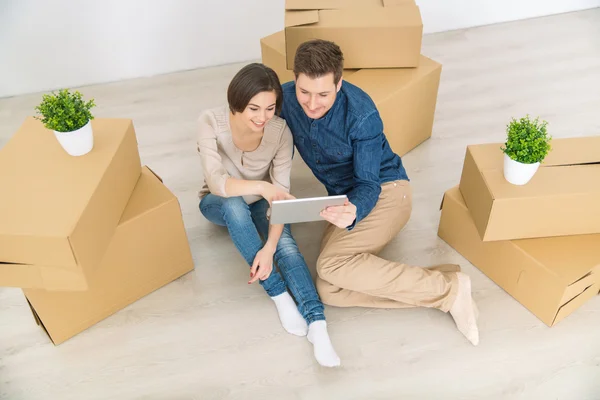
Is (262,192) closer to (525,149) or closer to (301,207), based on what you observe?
(301,207)

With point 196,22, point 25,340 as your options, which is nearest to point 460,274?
point 25,340

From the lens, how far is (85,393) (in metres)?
1.51

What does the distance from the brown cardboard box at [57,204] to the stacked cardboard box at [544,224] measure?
3.45 ft

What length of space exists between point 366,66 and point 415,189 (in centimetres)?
52

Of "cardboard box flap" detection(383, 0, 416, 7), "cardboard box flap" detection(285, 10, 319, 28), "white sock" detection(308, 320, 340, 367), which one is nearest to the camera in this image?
"white sock" detection(308, 320, 340, 367)

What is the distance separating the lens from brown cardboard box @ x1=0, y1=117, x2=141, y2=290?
1.31m

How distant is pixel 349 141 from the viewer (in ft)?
5.25

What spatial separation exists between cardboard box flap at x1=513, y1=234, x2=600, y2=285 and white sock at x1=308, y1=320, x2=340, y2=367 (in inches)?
24.6

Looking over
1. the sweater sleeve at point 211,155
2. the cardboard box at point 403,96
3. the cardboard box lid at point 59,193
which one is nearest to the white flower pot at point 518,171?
the cardboard box at point 403,96

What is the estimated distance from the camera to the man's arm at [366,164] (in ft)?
5.20

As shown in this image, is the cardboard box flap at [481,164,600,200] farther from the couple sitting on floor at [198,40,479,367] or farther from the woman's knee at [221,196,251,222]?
the woman's knee at [221,196,251,222]

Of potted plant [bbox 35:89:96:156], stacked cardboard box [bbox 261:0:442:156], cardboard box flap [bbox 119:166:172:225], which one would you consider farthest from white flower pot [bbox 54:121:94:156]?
stacked cardboard box [bbox 261:0:442:156]

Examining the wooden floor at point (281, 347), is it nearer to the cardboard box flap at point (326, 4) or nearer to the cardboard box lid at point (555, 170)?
the cardboard box lid at point (555, 170)

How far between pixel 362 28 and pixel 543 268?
1061 millimetres
